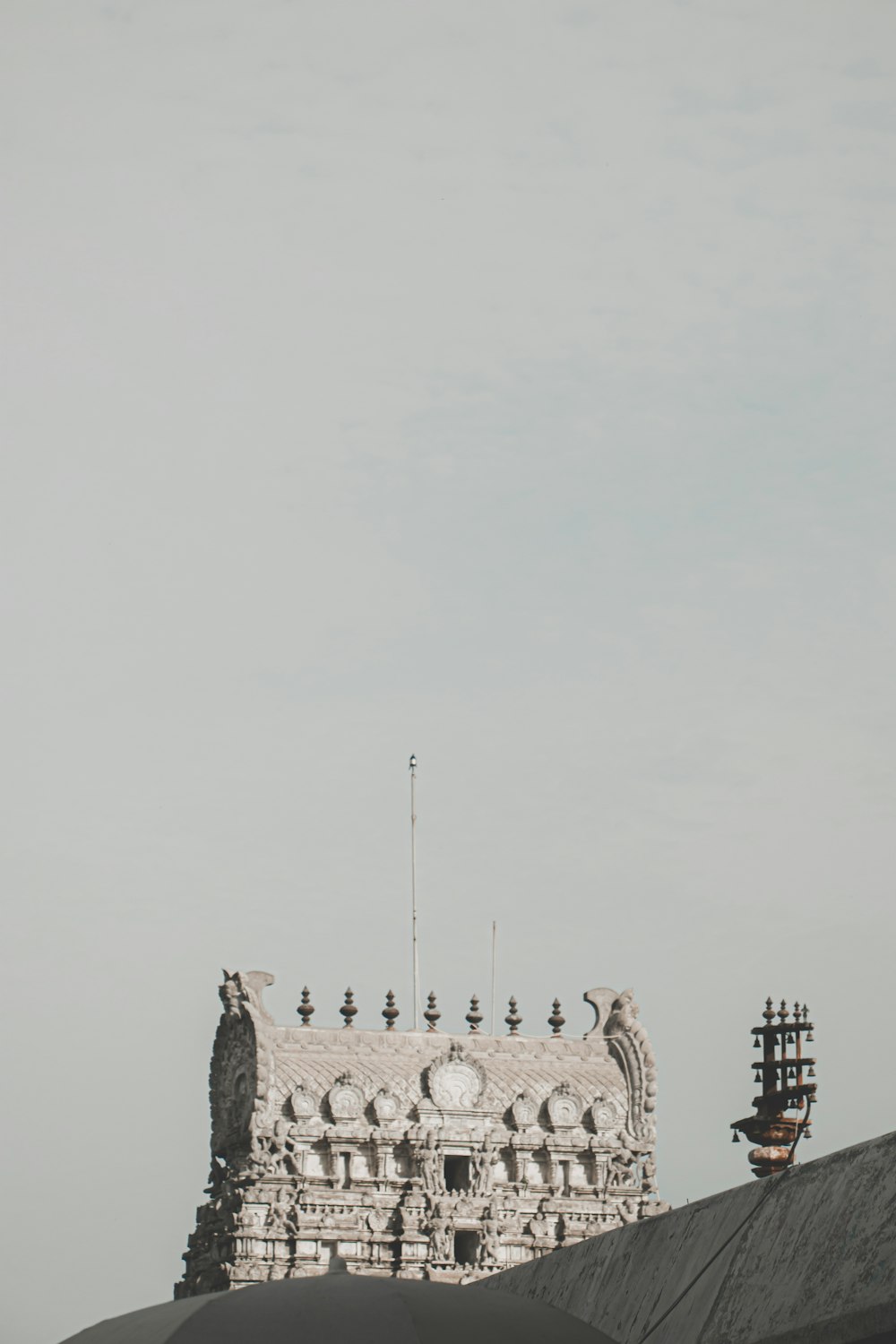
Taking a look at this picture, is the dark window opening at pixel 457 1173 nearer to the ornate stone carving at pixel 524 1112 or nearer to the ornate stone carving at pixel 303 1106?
the ornate stone carving at pixel 524 1112

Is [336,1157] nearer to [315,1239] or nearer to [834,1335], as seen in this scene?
[315,1239]

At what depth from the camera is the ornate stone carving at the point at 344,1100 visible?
159 ft

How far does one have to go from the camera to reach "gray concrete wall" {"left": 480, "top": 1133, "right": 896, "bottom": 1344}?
425 inches

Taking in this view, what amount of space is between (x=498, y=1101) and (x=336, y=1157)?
4.01 m

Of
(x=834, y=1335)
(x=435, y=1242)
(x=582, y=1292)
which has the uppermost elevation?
(x=435, y=1242)

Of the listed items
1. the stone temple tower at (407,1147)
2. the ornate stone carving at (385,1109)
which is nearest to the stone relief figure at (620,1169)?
the stone temple tower at (407,1147)

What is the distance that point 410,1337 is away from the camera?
11.5m

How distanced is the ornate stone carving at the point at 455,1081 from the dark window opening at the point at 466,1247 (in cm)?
280

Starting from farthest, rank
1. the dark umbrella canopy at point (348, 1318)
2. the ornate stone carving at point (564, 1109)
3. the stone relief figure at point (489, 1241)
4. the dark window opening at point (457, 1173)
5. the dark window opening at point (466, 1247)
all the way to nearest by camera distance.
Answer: the ornate stone carving at point (564, 1109) → the dark window opening at point (457, 1173) → the dark window opening at point (466, 1247) → the stone relief figure at point (489, 1241) → the dark umbrella canopy at point (348, 1318)

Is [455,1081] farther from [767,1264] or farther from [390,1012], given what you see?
[767,1264]

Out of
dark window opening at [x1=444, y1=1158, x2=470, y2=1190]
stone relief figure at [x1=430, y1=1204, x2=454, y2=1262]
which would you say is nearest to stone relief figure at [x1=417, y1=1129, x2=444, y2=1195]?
stone relief figure at [x1=430, y1=1204, x2=454, y2=1262]

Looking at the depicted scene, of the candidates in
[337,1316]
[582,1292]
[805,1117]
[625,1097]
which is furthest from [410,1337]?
[625,1097]

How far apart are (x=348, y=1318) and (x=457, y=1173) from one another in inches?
1538

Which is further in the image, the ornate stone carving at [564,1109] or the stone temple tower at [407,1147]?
the ornate stone carving at [564,1109]
